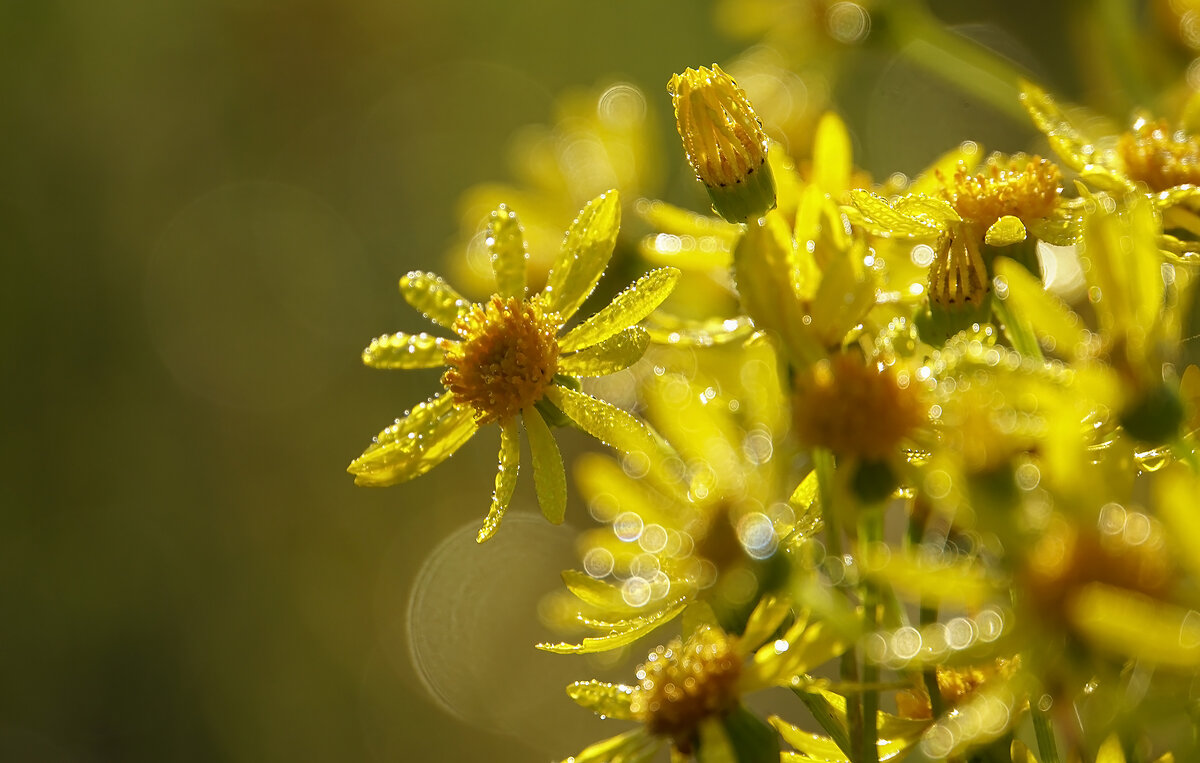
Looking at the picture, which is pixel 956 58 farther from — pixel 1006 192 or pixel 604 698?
pixel 604 698

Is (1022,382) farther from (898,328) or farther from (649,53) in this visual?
(649,53)

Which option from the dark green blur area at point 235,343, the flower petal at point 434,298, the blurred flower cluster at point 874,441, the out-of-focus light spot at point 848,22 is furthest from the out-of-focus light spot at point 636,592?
the dark green blur area at point 235,343

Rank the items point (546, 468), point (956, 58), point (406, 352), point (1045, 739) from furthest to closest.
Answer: point (956, 58) < point (406, 352) < point (546, 468) < point (1045, 739)

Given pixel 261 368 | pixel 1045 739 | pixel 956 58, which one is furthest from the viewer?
pixel 261 368

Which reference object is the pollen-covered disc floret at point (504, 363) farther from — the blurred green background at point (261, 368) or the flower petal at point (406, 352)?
the blurred green background at point (261, 368)

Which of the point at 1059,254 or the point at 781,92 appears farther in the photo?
the point at 781,92

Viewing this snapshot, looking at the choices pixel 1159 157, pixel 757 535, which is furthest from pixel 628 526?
pixel 1159 157

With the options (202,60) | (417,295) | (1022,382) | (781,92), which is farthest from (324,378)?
(1022,382)
